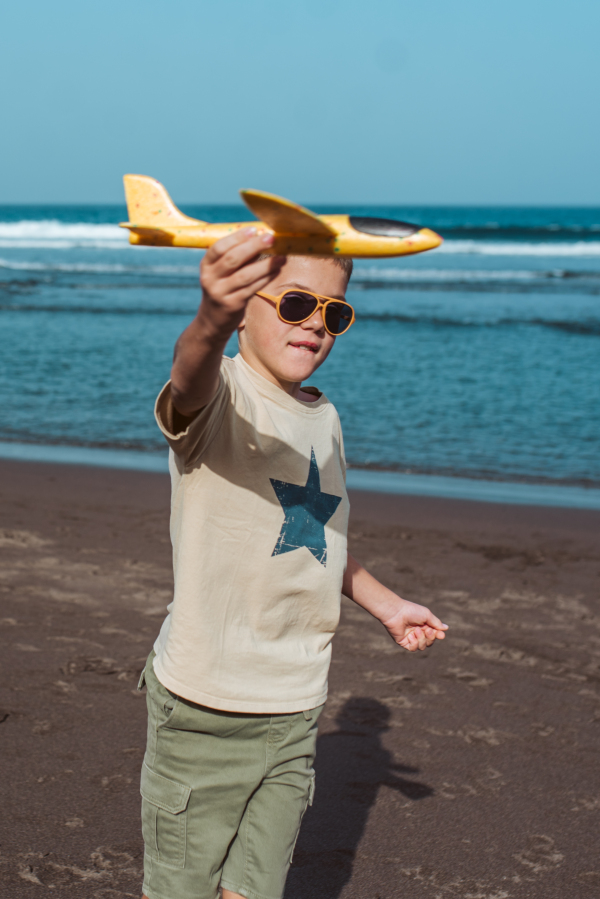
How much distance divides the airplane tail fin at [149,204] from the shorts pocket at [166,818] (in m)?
1.12

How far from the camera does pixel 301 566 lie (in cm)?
179

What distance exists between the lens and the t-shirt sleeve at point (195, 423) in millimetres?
1499

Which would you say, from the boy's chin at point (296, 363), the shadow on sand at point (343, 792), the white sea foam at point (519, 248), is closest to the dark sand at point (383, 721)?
the shadow on sand at point (343, 792)

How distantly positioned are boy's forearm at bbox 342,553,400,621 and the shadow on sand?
892mm

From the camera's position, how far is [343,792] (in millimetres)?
2867

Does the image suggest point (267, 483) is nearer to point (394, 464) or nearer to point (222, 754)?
point (222, 754)

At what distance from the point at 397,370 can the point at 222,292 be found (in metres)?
10.7

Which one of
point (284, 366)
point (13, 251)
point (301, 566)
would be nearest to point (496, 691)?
point (301, 566)

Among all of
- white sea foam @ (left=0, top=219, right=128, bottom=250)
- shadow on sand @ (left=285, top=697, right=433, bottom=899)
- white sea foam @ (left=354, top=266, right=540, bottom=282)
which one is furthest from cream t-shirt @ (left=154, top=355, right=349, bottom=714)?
white sea foam @ (left=0, top=219, right=128, bottom=250)

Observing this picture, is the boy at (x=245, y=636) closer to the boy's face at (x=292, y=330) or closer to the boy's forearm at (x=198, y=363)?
the boy's face at (x=292, y=330)

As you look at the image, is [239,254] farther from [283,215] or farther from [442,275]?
[442,275]

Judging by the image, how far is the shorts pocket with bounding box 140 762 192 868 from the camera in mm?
1709

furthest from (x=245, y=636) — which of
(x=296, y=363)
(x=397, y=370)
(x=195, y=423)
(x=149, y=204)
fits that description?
(x=397, y=370)

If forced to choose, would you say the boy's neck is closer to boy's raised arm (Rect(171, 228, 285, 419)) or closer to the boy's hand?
boy's raised arm (Rect(171, 228, 285, 419))
